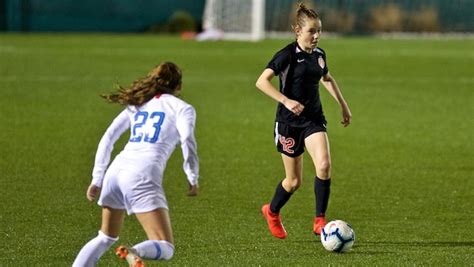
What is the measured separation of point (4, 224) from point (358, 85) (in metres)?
17.3

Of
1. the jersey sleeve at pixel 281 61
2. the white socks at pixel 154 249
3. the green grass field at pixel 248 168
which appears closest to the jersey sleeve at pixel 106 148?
the white socks at pixel 154 249

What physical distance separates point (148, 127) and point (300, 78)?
285cm

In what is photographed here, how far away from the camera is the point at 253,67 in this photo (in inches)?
1277

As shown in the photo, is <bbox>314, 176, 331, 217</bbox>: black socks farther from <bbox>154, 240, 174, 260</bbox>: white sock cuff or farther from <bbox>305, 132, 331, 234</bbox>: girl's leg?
<bbox>154, 240, 174, 260</bbox>: white sock cuff

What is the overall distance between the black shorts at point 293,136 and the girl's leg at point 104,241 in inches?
113

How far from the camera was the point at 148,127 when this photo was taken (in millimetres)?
7934

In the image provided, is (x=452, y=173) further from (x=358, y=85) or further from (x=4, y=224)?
(x=358, y=85)

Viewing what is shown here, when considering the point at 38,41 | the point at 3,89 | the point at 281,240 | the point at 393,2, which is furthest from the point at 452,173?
the point at 393,2

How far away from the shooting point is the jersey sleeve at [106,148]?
795 cm

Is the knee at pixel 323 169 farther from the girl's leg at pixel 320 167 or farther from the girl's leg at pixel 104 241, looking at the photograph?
the girl's leg at pixel 104 241

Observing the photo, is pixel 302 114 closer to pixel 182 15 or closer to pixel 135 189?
pixel 135 189

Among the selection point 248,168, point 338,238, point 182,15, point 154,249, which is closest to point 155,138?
point 154,249

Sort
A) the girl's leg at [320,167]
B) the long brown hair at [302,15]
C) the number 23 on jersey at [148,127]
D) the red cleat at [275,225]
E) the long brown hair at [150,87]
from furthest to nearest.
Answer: the red cleat at [275,225]
the girl's leg at [320,167]
the long brown hair at [302,15]
the long brown hair at [150,87]
the number 23 on jersey at [148,127]

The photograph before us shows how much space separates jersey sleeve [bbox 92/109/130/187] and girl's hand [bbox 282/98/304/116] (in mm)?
2078
